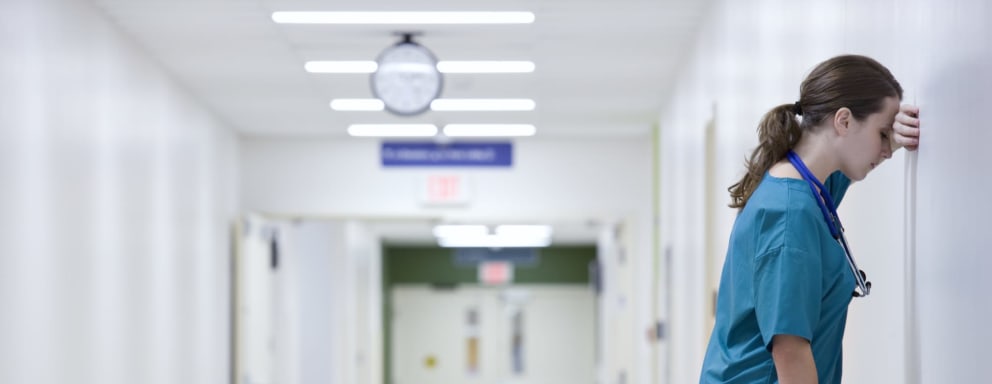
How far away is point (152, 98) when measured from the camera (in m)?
7.14

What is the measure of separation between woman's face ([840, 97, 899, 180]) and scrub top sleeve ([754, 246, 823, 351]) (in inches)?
13.4

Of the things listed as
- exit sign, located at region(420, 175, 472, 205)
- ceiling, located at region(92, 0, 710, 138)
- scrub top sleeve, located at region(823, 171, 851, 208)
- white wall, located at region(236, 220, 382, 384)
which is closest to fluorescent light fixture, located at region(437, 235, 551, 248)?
white wall, located at region(236, 220, 382, 384)

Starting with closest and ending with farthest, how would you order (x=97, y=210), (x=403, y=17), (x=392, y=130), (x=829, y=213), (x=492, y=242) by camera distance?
(x=829, y=213), (x=97, y=210), (x=403, y=17), (x=392, y=130), (x=492, y=242)

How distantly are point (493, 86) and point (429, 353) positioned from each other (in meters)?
12.5

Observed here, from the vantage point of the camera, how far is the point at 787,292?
7.90 ft

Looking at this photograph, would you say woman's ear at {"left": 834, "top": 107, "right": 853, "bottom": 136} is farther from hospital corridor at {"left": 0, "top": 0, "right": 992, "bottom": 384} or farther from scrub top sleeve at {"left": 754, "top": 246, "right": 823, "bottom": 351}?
scrub top sleeve at {"left": 754, "top": 246, "right": 823, "bottom": 351}

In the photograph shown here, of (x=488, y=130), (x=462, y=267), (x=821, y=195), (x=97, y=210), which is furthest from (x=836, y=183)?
(x=462, y=267)

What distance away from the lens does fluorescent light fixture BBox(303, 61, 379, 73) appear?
284 inches

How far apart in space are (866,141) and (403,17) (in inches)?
148

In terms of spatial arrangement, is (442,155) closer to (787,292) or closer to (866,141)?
(866,141)

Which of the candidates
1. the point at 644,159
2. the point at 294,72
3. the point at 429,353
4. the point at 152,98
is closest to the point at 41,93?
the point at 152,98

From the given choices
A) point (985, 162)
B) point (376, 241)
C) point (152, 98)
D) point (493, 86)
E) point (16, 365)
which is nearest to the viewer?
point (985, 162)

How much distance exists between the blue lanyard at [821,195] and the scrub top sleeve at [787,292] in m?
0.17

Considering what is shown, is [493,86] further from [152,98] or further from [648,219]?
[648,219]
